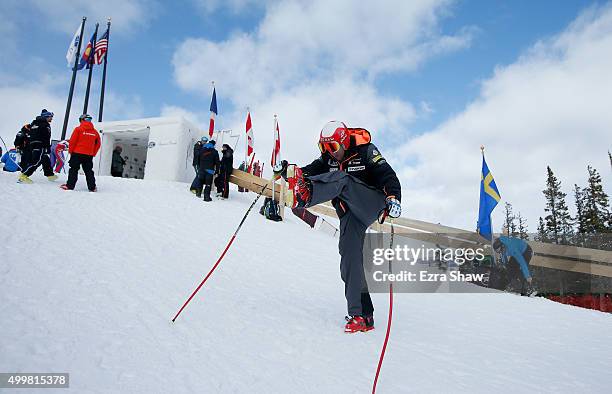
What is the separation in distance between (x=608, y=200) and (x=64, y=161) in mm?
47087

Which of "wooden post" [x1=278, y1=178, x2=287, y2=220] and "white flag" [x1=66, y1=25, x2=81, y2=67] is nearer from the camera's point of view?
"wooden post" [x1=278, y1=178, x2=287, y2=220]

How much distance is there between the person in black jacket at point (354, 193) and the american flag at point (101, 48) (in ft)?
72.1

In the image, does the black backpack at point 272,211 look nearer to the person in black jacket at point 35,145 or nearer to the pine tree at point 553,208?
the person in black jacket at point 35,145

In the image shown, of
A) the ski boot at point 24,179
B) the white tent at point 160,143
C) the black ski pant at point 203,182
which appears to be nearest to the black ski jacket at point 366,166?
the black ski pant at point 203,182

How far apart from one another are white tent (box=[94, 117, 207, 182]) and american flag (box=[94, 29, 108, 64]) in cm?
695

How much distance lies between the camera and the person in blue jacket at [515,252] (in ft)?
26.7

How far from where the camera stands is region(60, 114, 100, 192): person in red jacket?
8094mm

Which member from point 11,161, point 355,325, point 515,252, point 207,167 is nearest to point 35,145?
point 11,161

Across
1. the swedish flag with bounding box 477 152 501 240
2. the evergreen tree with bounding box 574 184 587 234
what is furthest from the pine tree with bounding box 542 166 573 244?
the swedish flag with bounding box 477 152 501 240

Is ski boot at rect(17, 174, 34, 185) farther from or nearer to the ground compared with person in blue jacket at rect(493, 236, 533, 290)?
farther from the ground

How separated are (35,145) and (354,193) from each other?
28.3ft

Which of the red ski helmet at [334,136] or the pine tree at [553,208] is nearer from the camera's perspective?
the red ski helmet at [334,136]

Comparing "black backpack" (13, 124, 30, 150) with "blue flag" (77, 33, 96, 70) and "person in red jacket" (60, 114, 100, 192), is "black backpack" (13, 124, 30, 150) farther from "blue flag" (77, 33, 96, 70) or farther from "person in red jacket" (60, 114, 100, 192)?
"blue flag" (77, 33, 96, 70)

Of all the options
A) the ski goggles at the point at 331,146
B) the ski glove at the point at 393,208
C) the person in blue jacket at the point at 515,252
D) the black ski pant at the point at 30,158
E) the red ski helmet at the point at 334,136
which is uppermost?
the black ski pant at the point at 30,158
